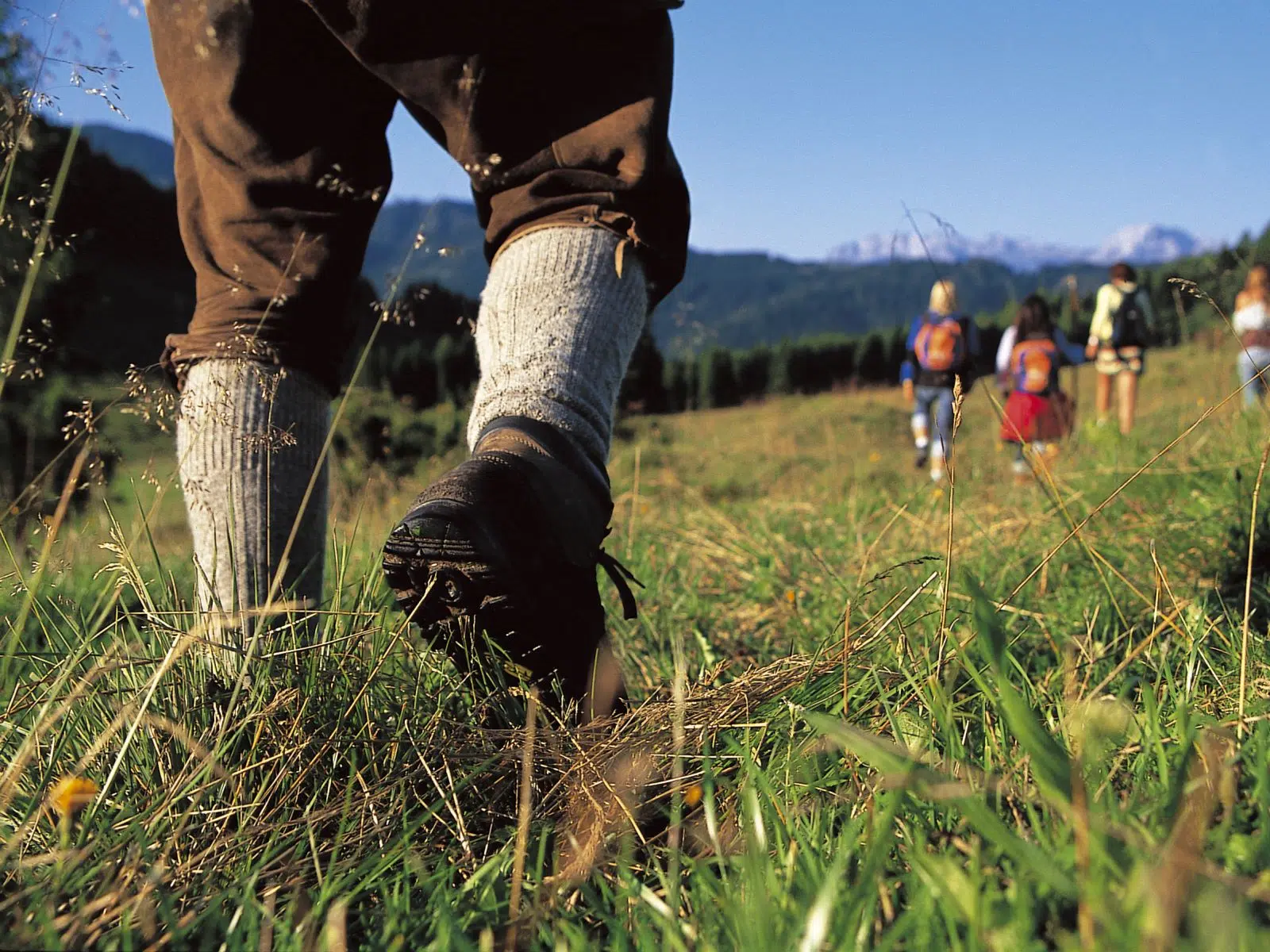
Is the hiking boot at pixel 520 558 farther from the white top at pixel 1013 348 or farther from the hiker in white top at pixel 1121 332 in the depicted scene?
the hiker in white top at pixel 1121 332

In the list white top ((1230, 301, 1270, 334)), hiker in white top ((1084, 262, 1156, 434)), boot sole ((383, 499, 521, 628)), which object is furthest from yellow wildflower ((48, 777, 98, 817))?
hiker in white top ((1084, 262, 1156, 434))

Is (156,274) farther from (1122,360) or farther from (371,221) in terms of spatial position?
(371,221)

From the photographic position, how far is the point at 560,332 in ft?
4.00

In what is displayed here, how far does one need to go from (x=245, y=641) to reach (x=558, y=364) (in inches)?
19.1

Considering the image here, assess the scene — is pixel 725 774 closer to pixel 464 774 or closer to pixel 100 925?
pixel 464 774

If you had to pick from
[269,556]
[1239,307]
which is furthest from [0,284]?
[1239,307]

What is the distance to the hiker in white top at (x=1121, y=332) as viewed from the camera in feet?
26.7

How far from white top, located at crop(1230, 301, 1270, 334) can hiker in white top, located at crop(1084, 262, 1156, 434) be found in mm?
698

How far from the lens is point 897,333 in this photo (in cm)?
4919

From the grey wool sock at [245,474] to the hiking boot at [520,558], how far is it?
30cm

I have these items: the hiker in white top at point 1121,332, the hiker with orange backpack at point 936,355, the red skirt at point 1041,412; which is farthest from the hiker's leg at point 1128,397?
the hiker with orange backpack at point 936,355

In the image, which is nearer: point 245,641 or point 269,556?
point 245,641

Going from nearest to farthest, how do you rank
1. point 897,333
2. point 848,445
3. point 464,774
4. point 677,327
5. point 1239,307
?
point 464,774, point 677,327, point 1239,307, point 848,445, point 897,333

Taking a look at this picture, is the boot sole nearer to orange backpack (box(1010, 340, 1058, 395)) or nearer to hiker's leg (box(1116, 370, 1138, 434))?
orange backpack (box(1010, 340, 1058, 395))
